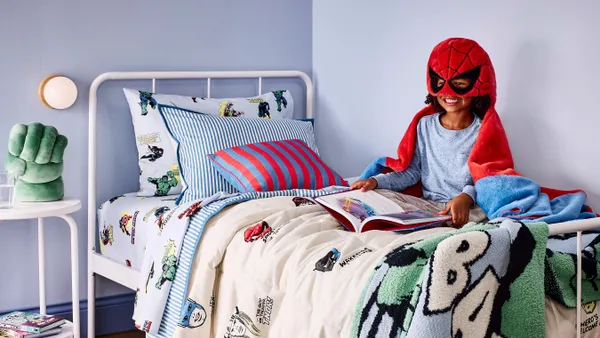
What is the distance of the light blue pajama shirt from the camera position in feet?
7.65

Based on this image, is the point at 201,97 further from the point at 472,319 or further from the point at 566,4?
the point at 472,319

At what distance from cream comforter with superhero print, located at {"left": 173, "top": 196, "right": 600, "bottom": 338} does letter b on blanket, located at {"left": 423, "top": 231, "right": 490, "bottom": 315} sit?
0.20 metres

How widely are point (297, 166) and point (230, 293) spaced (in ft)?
2.09

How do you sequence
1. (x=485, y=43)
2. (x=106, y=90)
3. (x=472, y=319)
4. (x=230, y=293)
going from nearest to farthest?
(x=472, y=319) < (x=230, y=293) < (x=485, y=43) < (x=106, y=90)

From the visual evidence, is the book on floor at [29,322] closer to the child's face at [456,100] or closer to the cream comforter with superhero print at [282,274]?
the cream comforter with superhero print at [282,274]

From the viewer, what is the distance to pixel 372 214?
2.09m

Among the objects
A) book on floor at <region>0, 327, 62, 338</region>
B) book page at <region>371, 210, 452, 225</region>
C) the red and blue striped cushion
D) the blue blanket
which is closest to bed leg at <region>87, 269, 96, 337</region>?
book on floor at <region>0, 327, 62, 338</region>

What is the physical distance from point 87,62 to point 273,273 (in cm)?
131

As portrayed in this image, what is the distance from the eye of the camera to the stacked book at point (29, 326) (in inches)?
90.0

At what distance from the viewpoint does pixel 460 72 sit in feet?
7.39

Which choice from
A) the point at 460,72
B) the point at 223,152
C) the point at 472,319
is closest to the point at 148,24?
the point at 223,152

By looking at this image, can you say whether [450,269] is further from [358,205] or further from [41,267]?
[41,267]

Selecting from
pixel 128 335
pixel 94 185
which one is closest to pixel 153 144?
pixel 94 185

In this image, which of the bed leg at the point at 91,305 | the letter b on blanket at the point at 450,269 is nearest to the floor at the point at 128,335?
the bed leg at the point at 91,305
